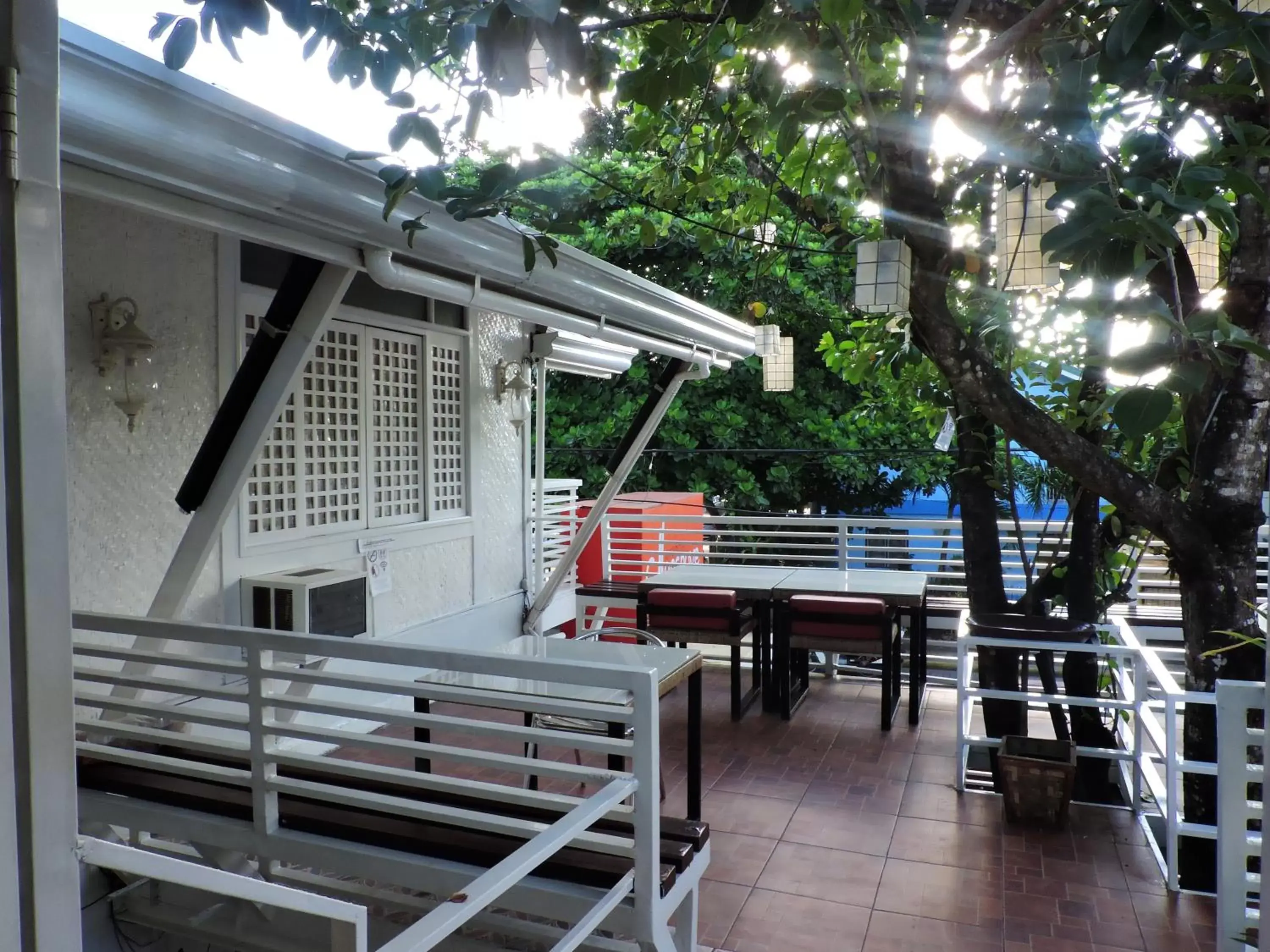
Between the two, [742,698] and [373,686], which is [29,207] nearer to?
[373,686]

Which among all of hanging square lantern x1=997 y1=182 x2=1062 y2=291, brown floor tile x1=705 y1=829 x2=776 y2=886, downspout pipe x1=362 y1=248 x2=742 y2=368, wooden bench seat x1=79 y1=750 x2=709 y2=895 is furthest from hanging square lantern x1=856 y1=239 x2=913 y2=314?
brown floor tile x1=705 y1=829 x2=776 y2=886

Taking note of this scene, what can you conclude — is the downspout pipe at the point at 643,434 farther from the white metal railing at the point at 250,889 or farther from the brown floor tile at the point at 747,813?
the white metal railing at the point at 250,889

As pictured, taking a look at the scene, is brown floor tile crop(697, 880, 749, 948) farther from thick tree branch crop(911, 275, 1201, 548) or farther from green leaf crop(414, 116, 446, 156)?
green leaf crop(414, 116, 446, 156)

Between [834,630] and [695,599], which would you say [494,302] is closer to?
[695,599]

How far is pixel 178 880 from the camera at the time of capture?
135 cm

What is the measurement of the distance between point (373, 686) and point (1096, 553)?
13.5 feet

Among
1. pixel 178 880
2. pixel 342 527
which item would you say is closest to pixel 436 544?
pixel 342 527

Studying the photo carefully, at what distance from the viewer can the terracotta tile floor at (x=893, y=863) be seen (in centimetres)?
359

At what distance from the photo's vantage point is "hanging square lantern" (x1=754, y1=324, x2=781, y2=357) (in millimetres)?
7426

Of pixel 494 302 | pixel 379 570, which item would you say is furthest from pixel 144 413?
pixel 379 570

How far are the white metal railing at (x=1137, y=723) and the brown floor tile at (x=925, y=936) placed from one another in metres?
1.02

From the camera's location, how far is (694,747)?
4148 millimetres

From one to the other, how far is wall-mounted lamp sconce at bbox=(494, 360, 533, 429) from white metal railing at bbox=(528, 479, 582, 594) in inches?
26.4

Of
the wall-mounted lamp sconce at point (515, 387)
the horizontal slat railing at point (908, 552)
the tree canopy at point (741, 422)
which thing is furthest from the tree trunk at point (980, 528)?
→ the tree canopy at point (741, 422)
